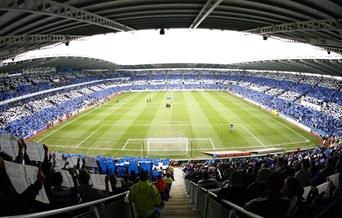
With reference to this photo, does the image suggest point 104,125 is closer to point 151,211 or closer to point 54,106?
point 54,106

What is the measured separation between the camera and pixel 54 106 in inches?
2037

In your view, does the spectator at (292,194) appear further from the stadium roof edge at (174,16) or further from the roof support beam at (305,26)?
the roof support beam at (305,26)

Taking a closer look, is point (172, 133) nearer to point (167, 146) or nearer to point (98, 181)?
point (167, 146)

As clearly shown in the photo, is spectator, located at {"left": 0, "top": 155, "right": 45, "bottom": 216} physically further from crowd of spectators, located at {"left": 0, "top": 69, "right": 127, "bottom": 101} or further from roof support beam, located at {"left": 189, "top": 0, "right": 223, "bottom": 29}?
crowd of spectators, located at {"left": 0, "top": 69, "right": 127, "bottom": 101}

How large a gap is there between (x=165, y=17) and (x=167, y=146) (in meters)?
16.2

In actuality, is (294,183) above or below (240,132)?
above

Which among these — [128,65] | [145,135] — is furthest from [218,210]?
[128,65]

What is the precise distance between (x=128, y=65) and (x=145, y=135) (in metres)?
55.1

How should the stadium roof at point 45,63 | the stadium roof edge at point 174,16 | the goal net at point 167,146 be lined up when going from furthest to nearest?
the stadium roof at point 45,63
the goal net at point 167,146
the stadium roof edge at point 174,16

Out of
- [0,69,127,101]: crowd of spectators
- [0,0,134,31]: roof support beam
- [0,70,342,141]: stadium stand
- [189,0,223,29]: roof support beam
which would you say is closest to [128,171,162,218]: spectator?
[0,0,134,31]: roof support beam

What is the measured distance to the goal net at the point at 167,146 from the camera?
29266 mm

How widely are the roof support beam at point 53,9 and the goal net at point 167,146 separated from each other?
14765 mm

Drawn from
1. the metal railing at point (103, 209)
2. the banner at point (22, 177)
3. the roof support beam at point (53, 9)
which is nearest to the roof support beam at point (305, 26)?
the roof support beam at point (53, 9)

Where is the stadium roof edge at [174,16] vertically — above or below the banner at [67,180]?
above
